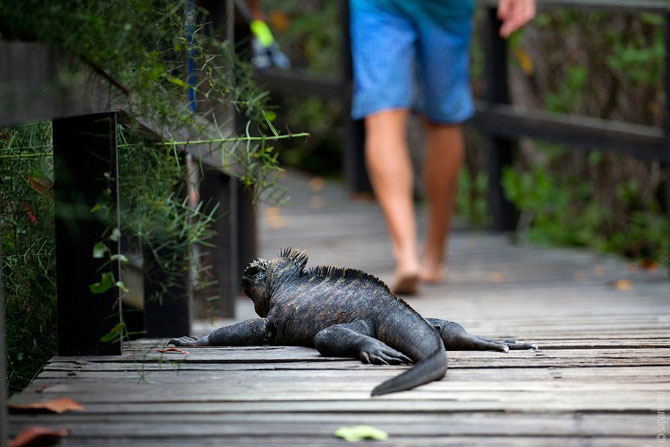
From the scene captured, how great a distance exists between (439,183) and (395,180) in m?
0.60

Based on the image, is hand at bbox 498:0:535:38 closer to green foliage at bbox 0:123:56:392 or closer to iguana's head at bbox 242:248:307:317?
iguana's head at bbox 242:248:307:317

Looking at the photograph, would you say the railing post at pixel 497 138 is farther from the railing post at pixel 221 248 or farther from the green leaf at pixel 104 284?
the green leaf at pixel 104 284

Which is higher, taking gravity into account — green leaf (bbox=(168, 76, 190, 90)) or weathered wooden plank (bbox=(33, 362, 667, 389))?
green leaf (bbox=(168, 76, 190, 90))

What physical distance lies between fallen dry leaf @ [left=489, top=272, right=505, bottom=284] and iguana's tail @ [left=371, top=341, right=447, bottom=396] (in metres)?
3.01

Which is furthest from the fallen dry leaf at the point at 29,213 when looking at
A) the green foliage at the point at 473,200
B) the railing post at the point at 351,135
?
the railing post at the point at 351,135

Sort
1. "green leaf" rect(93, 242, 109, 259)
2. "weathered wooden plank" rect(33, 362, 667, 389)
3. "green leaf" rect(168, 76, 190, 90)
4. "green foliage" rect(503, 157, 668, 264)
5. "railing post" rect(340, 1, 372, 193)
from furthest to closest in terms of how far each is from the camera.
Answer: "railing post" rect(340, 1, 372, 193) → "green foliage" rect(503, 157, 668, 264) → "green leaf" rect(168, 76, 190, 90) → "green leaf" rect(93, 242, 109, 259) → "weathered wooden plank" rect(33, 362, 667, 389)

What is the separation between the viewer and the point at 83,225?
2480 mm

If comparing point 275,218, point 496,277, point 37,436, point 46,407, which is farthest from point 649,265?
point 37,436

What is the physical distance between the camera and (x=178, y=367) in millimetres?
2432

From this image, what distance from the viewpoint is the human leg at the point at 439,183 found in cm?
523

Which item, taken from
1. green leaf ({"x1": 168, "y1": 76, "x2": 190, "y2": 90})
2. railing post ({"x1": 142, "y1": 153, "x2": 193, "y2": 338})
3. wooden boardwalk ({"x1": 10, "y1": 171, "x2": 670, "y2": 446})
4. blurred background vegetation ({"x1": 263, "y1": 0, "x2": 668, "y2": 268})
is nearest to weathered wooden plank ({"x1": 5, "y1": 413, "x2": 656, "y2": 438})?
wooden boardwalk ({"x1": 10, "y1": 171, "x2": 670, "y2": 446})

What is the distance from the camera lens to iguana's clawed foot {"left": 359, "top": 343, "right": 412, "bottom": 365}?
247cm

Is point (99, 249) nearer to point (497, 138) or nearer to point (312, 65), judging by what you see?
point (497, 138)

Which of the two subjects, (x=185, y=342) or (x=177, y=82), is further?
(x=185, y=342)
